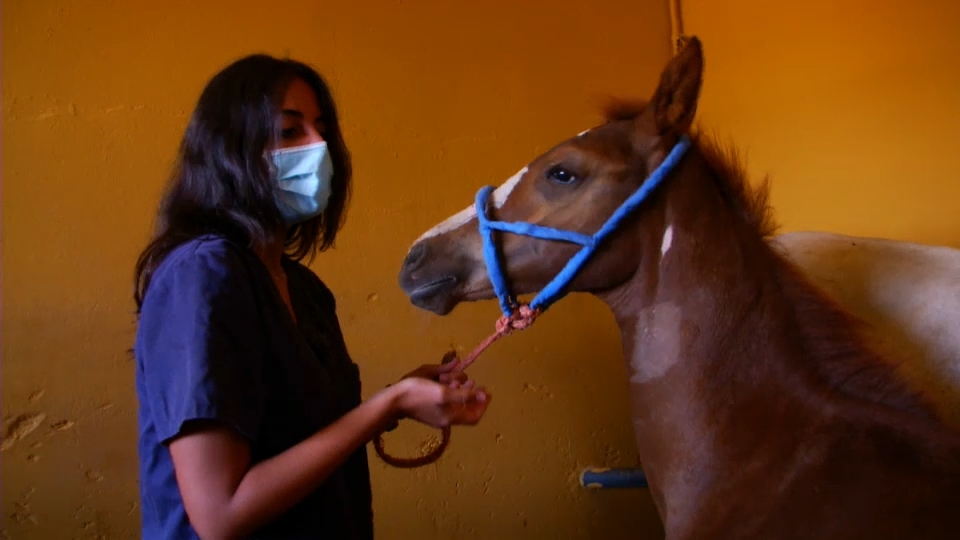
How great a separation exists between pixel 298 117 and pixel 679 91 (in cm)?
58

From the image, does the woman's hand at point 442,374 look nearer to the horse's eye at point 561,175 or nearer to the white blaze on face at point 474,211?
the white blaze on face at point 474,211

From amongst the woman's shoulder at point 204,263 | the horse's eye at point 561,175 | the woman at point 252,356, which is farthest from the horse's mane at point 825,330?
the woman's shoulder at point 204,263

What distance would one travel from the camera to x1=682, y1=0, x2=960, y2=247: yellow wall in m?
1.51

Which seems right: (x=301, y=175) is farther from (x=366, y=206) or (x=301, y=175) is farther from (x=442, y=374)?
(x=366, y=206)

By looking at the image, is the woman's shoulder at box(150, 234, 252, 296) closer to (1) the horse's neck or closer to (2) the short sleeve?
(2) the short sleeve

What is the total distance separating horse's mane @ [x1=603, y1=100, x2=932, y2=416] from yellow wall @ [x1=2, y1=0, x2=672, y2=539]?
0.84 metres

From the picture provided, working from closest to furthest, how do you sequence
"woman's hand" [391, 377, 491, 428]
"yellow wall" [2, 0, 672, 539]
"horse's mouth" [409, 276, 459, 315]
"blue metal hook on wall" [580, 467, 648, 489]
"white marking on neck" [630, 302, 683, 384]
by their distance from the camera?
"woman's hand" [391, 377, 491, 428]
"white marking on neck" [630, 302, 683, 384]
"horse's mouth" [409, 276, 459, 315]
"yellow wall" [2, 0, 672, 539]
"blue metal hook on wall" [580, 467, 648, 489]

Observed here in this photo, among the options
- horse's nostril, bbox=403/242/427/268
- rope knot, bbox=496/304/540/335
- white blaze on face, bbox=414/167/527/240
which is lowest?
rope knot, bbox=496/304/540/335

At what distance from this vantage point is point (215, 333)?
76cm

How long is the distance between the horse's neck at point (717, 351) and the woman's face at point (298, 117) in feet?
1.75

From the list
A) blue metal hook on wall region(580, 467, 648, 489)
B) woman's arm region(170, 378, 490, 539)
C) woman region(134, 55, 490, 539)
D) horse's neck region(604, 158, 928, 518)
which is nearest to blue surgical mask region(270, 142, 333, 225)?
woman region(134, 55, 490, 539)

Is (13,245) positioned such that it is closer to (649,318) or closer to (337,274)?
(337,274)

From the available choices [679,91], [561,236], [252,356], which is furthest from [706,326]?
[252,356]

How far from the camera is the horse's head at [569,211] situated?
3.35 feet
